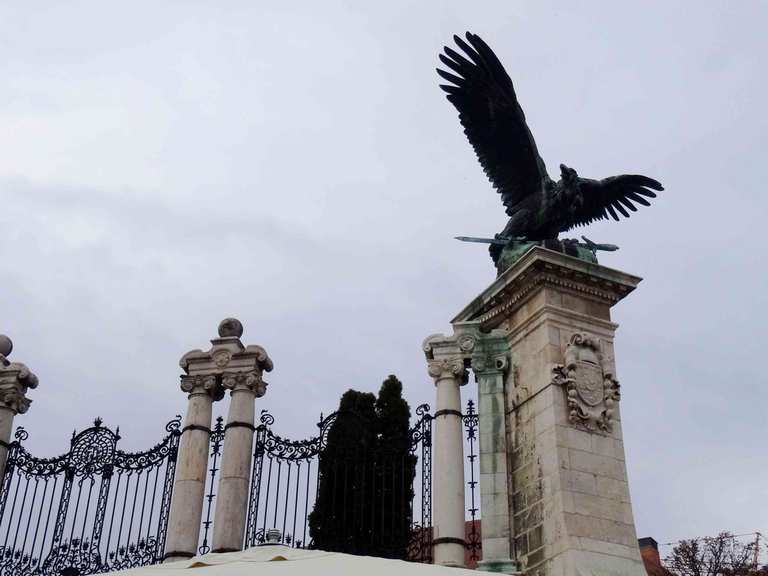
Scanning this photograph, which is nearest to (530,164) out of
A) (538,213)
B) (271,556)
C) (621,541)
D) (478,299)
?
(538,213)

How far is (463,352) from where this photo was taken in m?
12.8

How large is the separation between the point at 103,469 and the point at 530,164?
23.6 feet

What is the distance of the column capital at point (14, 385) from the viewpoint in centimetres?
1451

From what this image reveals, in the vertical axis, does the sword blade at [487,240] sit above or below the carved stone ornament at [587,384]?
above

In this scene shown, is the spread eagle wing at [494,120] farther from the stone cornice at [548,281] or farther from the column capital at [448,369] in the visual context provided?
the column capital at [448,369]

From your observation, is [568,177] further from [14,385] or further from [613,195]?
[14,385]

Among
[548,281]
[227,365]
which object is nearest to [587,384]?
[548,281]

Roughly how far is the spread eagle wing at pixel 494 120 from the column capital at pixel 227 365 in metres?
4.00

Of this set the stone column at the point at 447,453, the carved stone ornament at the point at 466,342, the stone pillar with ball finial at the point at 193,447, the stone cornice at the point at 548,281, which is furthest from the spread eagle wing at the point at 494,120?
the stone pillar with ball finial at the point at 193,447

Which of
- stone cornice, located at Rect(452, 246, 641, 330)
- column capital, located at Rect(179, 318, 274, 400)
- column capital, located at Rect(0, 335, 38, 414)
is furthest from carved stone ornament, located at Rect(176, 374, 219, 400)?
stone cornice, located at Rect(452, 246, 641, 330)

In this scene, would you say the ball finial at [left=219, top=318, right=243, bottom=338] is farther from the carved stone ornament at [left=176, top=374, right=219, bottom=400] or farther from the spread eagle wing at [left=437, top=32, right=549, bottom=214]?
the spread eagle wing at [left=437, top=32, right=549, bottom=214]

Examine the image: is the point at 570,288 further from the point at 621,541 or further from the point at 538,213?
the point at 621,541

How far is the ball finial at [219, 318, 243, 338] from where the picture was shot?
13750mm

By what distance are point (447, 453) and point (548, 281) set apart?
95.8 inches
